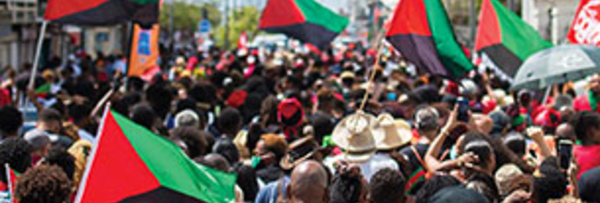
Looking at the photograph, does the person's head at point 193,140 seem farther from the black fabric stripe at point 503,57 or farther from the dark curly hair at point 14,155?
the black fabric stripe at point 503,57

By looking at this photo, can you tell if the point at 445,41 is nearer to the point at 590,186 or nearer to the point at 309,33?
the point at 590,186

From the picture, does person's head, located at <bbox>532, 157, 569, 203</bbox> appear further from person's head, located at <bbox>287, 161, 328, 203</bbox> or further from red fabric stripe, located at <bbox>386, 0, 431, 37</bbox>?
red fabric stripe, located at <bbox>386, 0, 431, 37</bbox>

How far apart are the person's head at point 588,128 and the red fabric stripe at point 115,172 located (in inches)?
141

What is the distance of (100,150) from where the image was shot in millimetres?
4527

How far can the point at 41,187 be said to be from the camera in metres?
4.96

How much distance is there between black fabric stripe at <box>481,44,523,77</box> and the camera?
416 inches

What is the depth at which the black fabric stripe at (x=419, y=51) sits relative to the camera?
8.15m

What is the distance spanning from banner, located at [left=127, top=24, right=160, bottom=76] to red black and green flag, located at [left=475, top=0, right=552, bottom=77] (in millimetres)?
4190

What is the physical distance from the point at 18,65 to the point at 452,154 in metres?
26.5

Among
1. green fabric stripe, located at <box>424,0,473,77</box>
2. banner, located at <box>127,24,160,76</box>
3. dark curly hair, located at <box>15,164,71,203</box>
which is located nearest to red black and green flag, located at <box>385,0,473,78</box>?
green fabric stripe, located at <box>424,0,473,77</box>

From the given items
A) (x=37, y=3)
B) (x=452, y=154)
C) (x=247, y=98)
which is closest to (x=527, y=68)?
(x=452, y=154)

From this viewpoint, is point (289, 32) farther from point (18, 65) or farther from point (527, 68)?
point (18, 65)

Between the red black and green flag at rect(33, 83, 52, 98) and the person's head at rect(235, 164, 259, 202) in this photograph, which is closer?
the person's head at rect(235, 164, 259, 202)

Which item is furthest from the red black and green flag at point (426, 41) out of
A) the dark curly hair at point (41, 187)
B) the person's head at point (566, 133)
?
the dark curly hair at point (41, 187)
